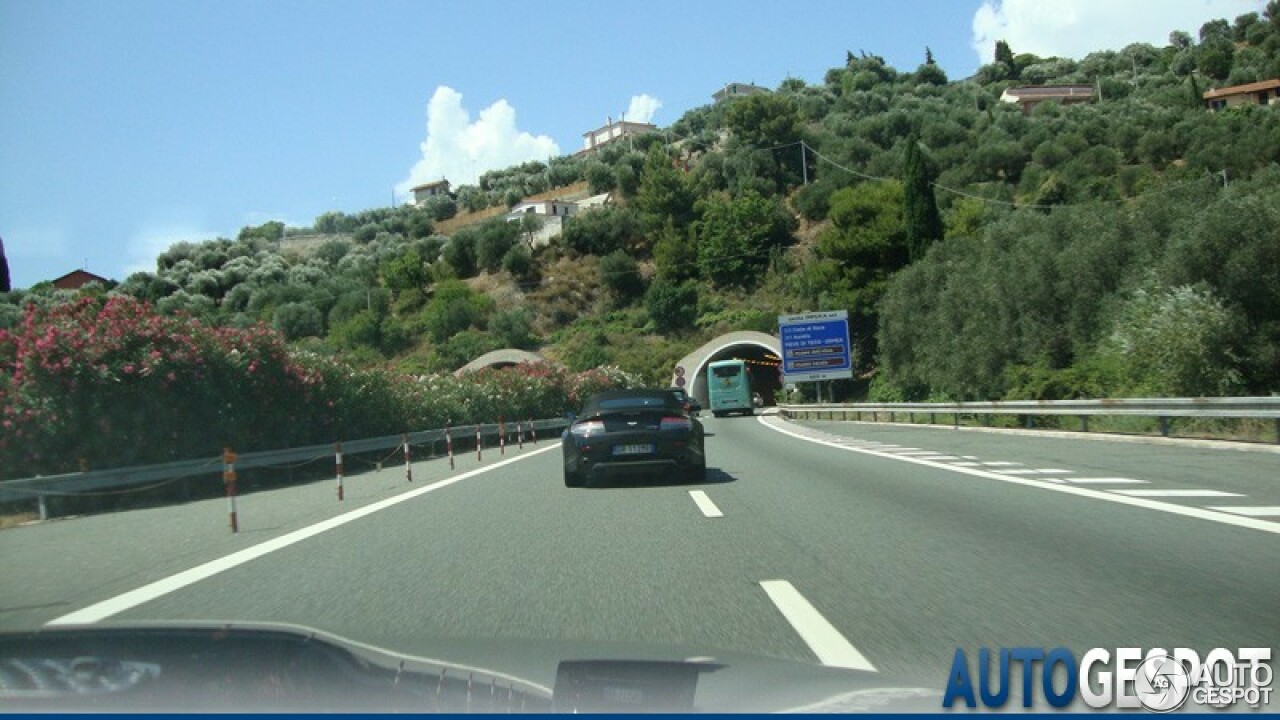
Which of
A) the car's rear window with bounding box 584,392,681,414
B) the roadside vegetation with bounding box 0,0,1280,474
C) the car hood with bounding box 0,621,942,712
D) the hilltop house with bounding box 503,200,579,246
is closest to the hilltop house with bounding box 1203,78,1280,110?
the roadside vegetation with bounding box 0,0,1280,474

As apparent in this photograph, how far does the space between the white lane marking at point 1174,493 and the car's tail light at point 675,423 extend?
591cm

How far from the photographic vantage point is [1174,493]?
11031mm

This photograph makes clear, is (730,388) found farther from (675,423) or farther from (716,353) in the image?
(675,423)

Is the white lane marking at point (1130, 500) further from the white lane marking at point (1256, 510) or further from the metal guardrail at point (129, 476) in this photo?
the metal guardrail at point (129, 476)

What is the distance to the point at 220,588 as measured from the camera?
7.38 meters

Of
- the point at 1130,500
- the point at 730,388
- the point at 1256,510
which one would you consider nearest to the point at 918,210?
the point at 730,388

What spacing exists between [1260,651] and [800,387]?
66762 mm

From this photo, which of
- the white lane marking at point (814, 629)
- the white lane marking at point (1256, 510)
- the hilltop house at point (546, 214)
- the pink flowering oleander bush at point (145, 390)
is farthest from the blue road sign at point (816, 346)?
the hilltop house at point (546, 214)

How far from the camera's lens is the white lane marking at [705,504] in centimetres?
1084

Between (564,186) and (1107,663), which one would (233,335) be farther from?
(564,186)

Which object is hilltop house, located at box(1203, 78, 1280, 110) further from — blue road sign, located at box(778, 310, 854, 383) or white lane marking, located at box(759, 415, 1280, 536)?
white lane marking, located at box(759, 415, 1280, 536)

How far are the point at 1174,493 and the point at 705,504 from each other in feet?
17.1

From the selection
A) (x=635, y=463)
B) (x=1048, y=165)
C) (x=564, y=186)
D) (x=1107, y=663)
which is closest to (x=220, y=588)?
(x=1107, y=663)

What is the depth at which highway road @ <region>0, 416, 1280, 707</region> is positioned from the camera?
531 cm
